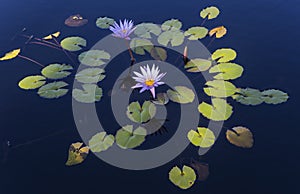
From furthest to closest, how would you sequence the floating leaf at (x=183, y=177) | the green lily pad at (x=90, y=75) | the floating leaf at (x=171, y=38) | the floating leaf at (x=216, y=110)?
the floating leaf at (x=171, y=38) → the green lily pad at (x=90, y=75) → the floating leaf at (x=216, y=110) → the floating leaf at (x=183, y=177)

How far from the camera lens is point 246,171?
3.01m

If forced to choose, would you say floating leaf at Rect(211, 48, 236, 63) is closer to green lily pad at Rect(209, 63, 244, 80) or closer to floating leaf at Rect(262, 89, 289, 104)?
green lily pad at Rect(209, 63, 244, 80)

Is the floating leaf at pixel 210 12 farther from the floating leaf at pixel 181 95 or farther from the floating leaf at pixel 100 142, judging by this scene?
the floating leaf at pixel 100 142

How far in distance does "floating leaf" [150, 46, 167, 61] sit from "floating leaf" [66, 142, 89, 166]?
4.80 ft

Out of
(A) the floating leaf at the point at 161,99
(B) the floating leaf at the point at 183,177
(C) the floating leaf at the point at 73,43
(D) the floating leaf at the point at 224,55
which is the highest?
(D) the floating leaf at the point at 224,55

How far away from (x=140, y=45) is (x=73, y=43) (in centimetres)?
89

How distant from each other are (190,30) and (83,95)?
1.70 metres

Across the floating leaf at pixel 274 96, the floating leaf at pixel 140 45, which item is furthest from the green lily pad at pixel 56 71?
the floating leaf at pixel 274 96

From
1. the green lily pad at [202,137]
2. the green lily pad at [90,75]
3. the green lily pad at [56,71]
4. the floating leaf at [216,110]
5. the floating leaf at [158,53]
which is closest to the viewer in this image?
the green lily pad at [202,137]

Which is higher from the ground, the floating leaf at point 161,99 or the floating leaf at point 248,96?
the floating leaf at point 248,96

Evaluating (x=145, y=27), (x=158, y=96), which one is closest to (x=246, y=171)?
(x=158, y=96)

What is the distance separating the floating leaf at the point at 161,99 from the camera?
11.7 ft

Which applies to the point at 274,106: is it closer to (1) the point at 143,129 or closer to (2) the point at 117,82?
(1) the point at 143,129

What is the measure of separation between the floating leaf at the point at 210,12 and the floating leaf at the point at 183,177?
2.45 metres
